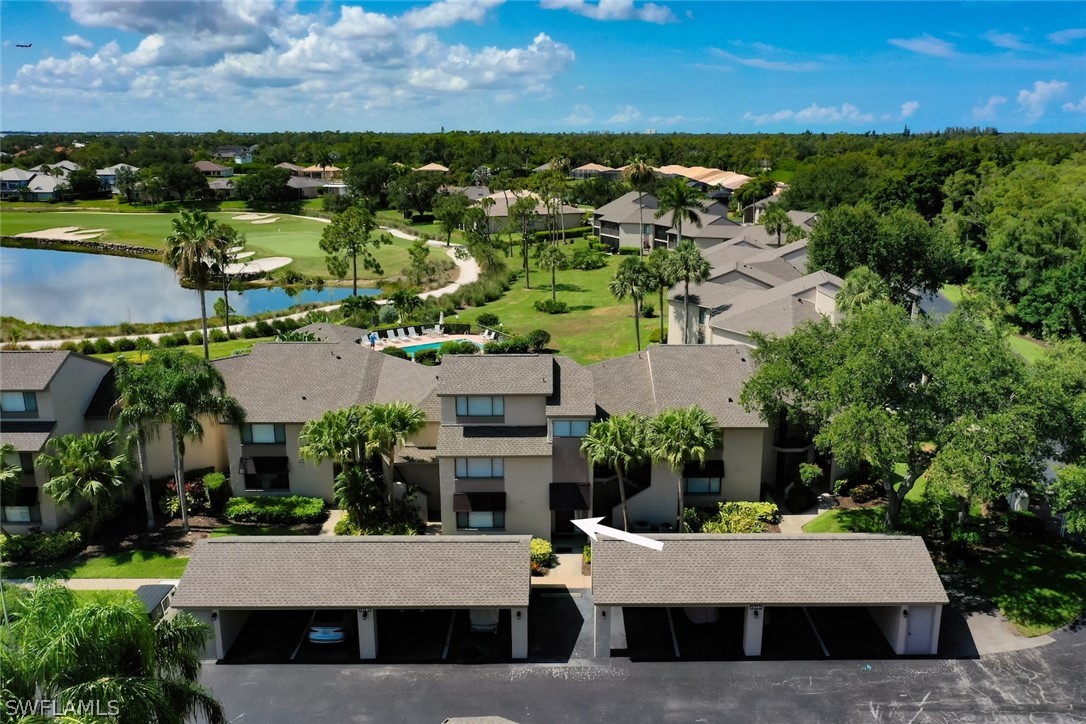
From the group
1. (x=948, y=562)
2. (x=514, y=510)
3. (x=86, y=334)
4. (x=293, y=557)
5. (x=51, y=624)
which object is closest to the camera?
(x=51, y=624)

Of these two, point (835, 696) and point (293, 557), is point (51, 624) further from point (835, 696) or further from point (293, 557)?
point (835, 696)

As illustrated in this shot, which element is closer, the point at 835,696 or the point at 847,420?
the point at 835,696

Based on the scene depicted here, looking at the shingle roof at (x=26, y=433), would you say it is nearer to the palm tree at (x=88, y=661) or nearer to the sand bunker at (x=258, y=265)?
the palm tree at (x=88, y=661)

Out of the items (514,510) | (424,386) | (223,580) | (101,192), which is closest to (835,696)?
(514,510)

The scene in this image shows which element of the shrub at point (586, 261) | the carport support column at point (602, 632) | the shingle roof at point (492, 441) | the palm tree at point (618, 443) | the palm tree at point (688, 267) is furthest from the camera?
the shrub at point (586, 261)

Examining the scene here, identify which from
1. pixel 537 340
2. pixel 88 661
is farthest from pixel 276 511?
pixel 537 340

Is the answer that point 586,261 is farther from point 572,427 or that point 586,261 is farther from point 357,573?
point 357,573

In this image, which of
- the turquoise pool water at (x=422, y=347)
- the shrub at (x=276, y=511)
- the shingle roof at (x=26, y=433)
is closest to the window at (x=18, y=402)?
the shingle roof at (x=26, y=433)
